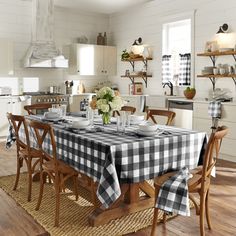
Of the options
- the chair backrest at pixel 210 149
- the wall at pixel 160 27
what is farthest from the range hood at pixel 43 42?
the chair backrest at pixel 210 149

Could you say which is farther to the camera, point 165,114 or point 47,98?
point 47,98

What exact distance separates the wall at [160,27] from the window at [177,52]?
15cm

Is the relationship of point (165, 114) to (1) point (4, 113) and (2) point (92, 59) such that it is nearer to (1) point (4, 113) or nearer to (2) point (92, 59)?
(1) point (4, 113)

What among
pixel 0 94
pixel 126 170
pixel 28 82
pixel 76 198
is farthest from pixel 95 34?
pixel 126 170

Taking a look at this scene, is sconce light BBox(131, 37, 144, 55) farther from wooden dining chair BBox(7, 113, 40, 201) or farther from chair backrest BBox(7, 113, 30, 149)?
wooden dining chair BBox(7, 113, 40, 201)

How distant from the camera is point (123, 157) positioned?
262 cm

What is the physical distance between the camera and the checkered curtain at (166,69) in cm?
725

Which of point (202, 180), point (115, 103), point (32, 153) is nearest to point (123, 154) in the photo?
point (202, 180)

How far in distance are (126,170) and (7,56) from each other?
17.3 feet

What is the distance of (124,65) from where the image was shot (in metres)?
8.45

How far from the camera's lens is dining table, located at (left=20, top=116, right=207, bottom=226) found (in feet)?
8.54

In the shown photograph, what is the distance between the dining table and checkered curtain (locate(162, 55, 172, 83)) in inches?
160

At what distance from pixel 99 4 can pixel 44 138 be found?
5.14 metres

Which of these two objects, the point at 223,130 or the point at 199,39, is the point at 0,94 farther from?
the point at 223,130
